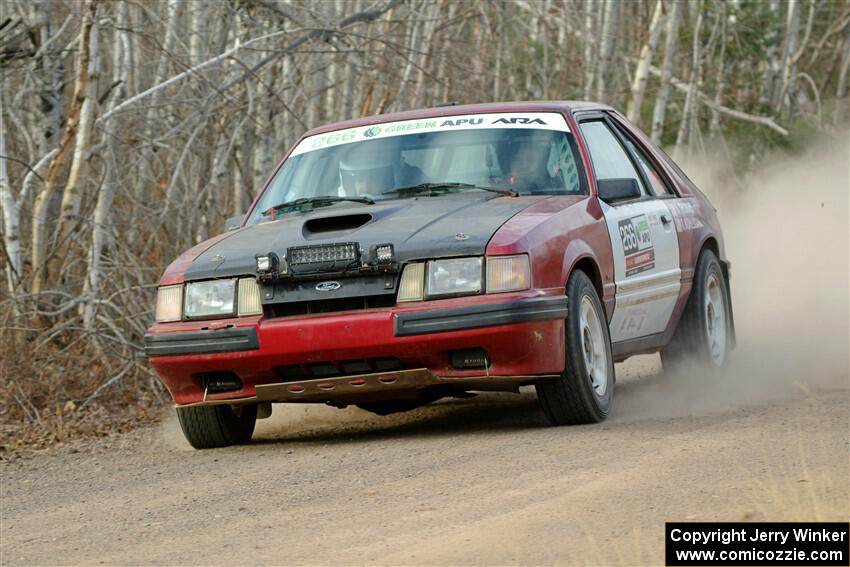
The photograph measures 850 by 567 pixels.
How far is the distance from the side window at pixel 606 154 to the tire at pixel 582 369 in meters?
0.95

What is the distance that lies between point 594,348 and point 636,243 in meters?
0.95

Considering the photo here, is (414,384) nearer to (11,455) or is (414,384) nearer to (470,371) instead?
(470,371)

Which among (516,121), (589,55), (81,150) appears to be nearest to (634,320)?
(516,121)

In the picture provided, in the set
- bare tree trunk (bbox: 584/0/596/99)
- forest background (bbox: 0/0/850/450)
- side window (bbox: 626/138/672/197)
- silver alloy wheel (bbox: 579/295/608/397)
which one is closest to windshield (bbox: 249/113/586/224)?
silver alloy wheel (bbox: 579/295/608/397)

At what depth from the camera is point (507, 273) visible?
6.46 meters

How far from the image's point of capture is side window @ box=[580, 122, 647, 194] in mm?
7918

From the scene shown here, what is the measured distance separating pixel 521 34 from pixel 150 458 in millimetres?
17222

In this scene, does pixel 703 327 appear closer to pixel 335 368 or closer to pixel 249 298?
pixel 335 368

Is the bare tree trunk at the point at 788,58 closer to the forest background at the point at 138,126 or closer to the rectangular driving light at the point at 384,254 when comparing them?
the forest background at the point at 138,126

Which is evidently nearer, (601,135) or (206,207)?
(601,135)

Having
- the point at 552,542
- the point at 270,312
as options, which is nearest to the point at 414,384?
the point at 270,312

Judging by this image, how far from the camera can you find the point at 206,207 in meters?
13.0

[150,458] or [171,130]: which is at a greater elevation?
[171,130]

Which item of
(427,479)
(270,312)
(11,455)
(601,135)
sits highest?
(601,135)
